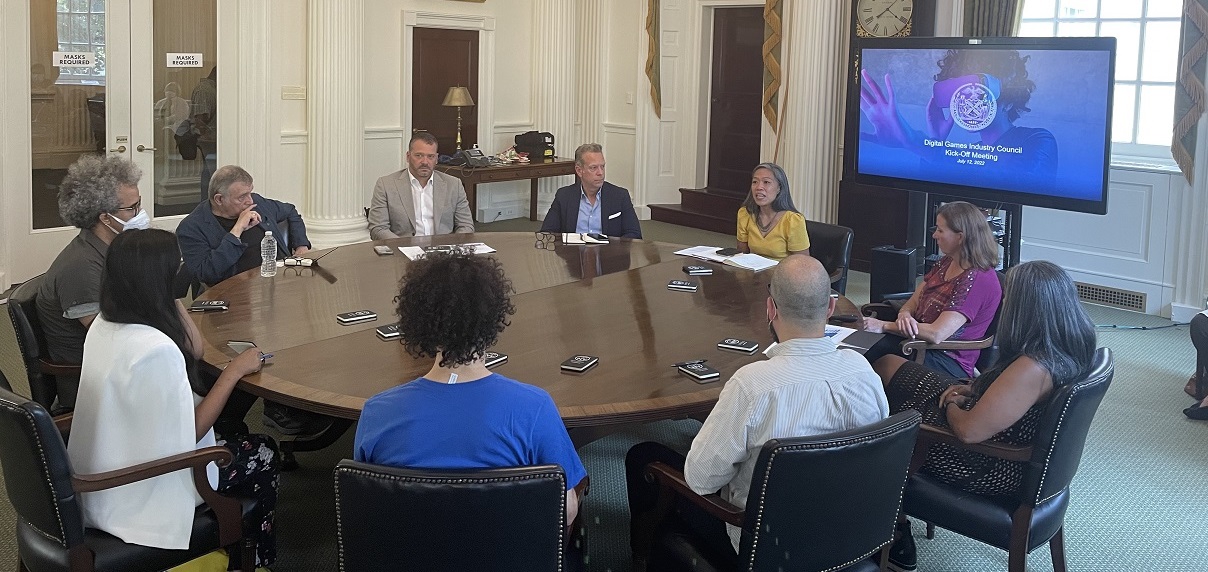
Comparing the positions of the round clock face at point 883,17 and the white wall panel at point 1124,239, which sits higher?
the round clock face at point 883,17

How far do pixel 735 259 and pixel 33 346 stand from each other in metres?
2.76

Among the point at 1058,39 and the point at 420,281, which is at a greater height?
the point at 1058,39

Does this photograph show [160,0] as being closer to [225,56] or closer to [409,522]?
[225,56]

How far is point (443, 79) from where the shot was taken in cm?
976

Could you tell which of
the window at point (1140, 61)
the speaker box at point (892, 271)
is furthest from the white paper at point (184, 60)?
the window at point (1140, 61)

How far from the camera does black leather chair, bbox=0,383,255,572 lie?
8.14 feet

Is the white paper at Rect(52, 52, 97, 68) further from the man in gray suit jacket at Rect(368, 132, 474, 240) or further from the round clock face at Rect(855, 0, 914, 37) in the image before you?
the round clock face at Rect(855, 0, 914, 37)

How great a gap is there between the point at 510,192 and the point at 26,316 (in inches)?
281

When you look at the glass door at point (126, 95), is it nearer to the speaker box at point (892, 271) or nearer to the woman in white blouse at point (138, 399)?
the speaker box at point (892, 271)

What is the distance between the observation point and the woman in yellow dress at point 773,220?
5.23 meters

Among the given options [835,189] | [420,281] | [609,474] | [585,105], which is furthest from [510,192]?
[420,281]

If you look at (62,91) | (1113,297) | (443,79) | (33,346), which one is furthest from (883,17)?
(33,346)

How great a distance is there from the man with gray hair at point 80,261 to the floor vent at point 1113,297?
574 centimetres

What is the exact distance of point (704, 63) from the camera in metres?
10.2
